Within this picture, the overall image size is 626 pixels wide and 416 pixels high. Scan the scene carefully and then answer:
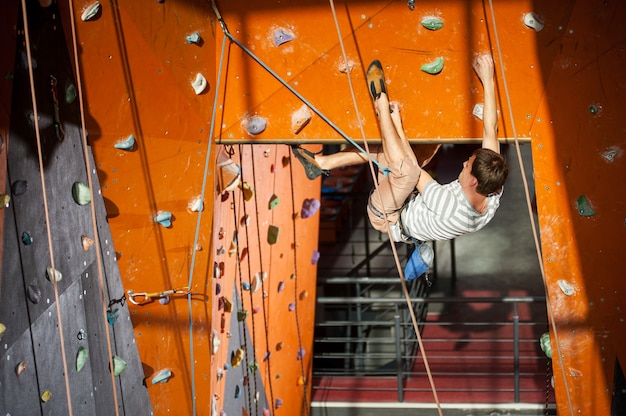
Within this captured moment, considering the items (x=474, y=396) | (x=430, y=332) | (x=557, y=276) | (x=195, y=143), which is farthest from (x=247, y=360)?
(x=430, y=332)

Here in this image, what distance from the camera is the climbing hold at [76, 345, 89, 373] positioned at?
3121 mm

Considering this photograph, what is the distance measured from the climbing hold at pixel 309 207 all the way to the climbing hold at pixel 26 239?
2.17 m

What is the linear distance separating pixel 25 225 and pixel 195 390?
1127 millimetres

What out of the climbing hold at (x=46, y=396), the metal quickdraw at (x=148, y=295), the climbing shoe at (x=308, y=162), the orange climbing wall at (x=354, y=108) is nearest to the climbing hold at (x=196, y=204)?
the orange climbing wall at (x=354, y=108)

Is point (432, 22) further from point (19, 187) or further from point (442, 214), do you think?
point (19, 187)

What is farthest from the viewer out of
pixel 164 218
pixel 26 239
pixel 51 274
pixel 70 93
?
pixel 164 218

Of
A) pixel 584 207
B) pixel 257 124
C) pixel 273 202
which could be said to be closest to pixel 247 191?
pixel 273 202

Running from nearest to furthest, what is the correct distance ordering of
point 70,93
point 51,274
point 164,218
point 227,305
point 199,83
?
point 51,274 < point 70,93 < point 199,83 < point 164,218 < point 227,305

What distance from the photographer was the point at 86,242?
3.15 m

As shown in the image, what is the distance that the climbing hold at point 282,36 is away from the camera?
10.5 ft

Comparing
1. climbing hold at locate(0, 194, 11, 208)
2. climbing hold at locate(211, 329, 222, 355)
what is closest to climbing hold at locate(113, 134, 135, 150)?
climbing hold at locate(0, 194, 11, 208)

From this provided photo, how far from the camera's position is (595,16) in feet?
9.93

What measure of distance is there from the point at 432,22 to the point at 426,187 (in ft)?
1.95

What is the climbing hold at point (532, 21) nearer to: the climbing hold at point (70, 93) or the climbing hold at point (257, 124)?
the climbing hold at point (257, 124)
